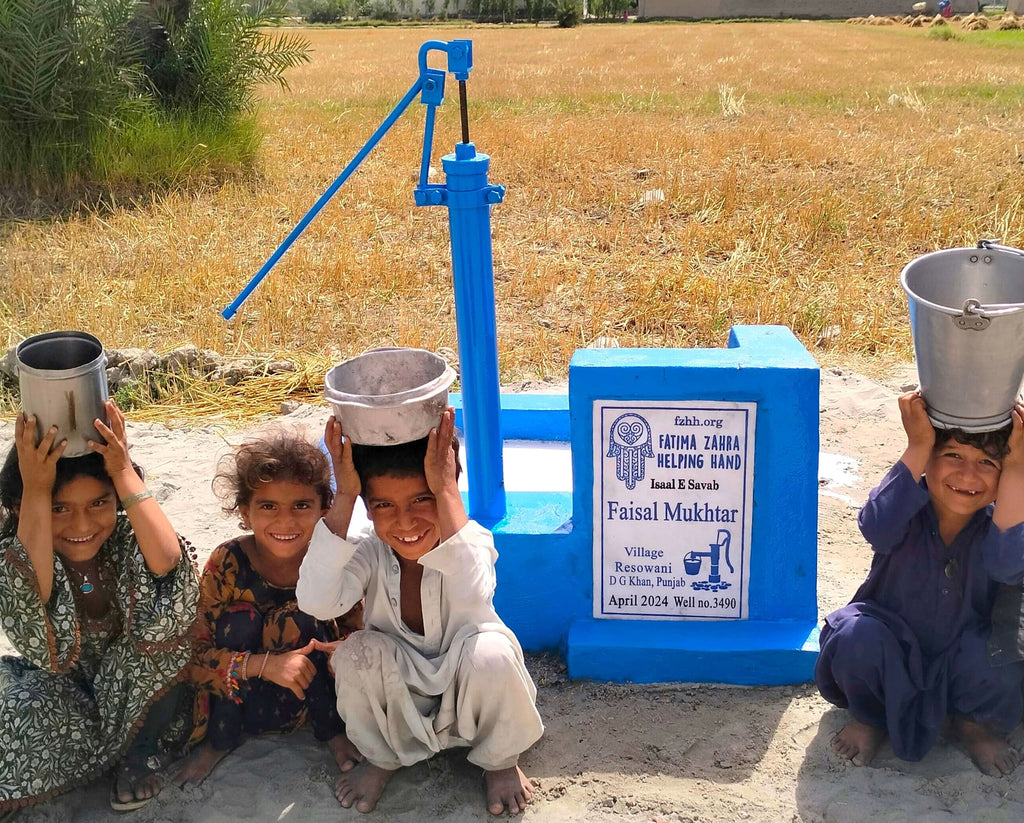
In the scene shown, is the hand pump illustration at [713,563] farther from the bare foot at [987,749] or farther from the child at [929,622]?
the bare foot at [987,749]

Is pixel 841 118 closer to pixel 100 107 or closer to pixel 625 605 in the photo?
pixel 100 107

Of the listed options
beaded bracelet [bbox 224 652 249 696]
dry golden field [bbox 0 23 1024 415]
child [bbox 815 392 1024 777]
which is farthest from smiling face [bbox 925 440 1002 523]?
dry golden field [bbox 0 23 1024 415]

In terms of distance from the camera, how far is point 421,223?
8523 mm

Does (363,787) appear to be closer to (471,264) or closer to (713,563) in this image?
(713,563)

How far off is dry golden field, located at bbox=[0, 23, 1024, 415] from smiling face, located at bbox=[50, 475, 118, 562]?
2.88 meters

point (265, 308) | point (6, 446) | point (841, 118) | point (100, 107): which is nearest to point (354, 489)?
point (6, 446)

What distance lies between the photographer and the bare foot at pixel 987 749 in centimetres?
247

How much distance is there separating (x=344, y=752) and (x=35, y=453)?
1.06m

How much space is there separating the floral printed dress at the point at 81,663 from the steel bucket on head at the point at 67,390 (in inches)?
12.1

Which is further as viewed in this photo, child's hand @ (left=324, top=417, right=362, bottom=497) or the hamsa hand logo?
the hamsa hand logo

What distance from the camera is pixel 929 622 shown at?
255 cm

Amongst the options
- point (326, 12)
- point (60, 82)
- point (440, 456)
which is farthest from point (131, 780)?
point (326, 12)

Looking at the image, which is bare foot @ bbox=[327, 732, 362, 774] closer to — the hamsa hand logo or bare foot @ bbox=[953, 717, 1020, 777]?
the hamsa hand logo

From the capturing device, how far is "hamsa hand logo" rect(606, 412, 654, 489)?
9.32 ft
